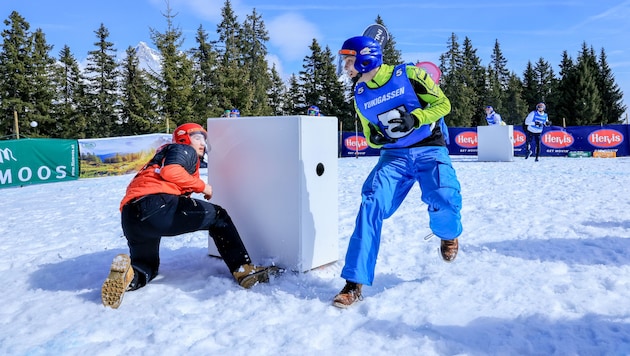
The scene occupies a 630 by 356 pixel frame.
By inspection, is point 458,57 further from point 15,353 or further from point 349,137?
point 15,353

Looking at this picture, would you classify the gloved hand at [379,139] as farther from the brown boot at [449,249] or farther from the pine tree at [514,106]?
the pine tree at [514,106]

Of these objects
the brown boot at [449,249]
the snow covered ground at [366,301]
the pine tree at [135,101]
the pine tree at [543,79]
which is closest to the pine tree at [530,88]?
the pine tree at [543,79]

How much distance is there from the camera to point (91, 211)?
7.80 m

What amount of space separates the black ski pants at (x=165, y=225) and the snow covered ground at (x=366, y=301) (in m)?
0.19

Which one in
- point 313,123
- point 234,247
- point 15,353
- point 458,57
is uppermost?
point 458,57

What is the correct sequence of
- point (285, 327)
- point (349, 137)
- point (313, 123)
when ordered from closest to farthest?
point (285, 327) < point (313, 123) < point (349, 137)

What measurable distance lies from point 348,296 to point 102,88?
44151 millimetres

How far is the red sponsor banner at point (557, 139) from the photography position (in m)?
22.0

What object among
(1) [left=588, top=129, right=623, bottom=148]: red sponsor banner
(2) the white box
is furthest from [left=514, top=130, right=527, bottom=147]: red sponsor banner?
(2) the white box

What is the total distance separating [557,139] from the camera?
22.2 meters

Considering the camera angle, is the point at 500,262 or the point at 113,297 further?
the point at 500,262

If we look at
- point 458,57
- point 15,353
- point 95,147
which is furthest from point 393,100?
point 458,57

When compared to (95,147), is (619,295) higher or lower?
lower

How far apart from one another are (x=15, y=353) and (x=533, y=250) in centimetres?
395
